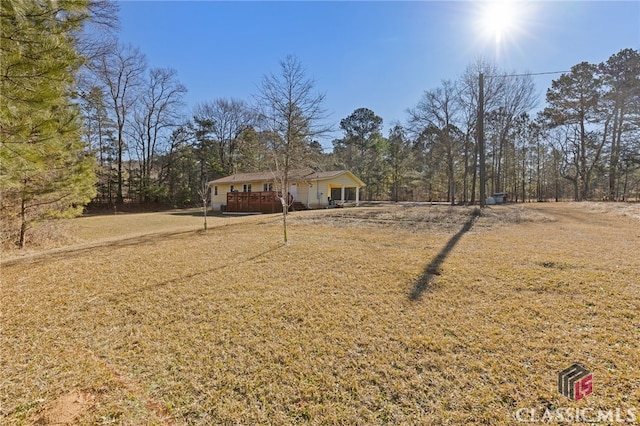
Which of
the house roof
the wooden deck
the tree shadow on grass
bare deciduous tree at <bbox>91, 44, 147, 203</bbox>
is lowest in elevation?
the tree shadow on grass

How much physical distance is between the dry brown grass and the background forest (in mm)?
2300

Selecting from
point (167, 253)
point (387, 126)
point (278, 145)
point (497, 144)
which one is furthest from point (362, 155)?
point (167, 253)

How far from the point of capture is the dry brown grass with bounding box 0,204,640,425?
2.03 m

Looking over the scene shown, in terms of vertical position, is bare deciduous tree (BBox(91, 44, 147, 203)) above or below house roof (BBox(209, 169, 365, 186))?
above

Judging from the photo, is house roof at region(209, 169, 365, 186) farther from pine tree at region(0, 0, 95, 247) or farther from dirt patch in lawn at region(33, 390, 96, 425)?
dirt patch in lawn at region(33, 390, 96, 425)

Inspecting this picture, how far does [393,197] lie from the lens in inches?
1444

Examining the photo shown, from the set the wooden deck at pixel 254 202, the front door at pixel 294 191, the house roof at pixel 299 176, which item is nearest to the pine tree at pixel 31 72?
the house roof at pixel 299 176

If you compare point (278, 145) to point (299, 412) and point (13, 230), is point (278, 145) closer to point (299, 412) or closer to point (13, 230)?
point (13, 230)

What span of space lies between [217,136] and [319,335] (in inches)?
1434

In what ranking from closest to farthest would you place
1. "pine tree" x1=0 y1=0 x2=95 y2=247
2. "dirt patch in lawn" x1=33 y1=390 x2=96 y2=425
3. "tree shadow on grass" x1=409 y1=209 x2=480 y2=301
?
"dirt patch in lawn" x1=33 y1=390 x2=96 y2=425 → "pine tree" x1=0 y1=0 x2=95 y2=247 → "tree shadow on grass" x1=409 y1=209 x2=480 y2=301

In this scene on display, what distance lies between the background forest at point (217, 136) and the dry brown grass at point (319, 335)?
2300mm

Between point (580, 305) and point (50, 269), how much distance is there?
8.98 m

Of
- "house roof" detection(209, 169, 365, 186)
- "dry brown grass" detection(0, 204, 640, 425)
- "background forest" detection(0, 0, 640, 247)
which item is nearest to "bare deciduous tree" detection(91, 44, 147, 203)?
"background forest" detection(0, 0, 640, 247)

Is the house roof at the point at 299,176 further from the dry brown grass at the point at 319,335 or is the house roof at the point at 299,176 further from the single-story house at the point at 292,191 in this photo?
the dry brown grass at the point at 319,335
